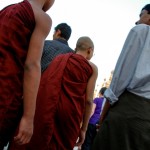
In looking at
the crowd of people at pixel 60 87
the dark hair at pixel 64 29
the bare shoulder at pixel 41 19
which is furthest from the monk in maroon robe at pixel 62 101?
the bare shoulder at pixel 41 19

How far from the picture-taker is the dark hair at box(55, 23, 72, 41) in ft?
13.1

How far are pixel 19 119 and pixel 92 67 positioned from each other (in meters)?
1.69

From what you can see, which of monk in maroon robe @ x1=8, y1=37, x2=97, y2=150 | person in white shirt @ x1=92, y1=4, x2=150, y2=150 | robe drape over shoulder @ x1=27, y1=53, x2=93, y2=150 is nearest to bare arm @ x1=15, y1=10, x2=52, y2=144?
person in white shirt @ x1=92, y1=4, x2=150, y2=150

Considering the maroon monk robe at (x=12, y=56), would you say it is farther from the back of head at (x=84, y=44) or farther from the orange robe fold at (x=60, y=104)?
the back of head at (x=84, y=44)

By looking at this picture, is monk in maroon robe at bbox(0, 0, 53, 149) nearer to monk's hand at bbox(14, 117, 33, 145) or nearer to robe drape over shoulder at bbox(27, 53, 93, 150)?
monk's hand at bbox(14, 117, 33, 145)

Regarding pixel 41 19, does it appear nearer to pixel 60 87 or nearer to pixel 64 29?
pixel 60 87

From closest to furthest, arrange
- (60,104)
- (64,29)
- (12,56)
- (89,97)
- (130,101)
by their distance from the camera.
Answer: (12,56), (130,101), (60,104), (89,97), (64,29)

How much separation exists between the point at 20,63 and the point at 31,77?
105mm

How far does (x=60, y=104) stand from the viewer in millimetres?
3123

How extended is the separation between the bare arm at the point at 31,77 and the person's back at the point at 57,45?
148 centimetres

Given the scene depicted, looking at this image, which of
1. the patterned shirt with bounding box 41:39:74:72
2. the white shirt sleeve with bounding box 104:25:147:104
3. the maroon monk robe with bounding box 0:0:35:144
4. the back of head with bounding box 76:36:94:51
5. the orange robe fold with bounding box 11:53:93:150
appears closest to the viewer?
the maroon monk robe with bounding box 0:0:35:144

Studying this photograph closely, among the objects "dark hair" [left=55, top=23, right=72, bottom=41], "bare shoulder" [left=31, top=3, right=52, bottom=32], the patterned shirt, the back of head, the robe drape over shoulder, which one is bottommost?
the robe drape over shoulder

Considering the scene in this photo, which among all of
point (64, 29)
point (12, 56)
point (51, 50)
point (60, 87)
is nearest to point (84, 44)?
point (64, 29)

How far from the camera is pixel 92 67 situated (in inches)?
140
